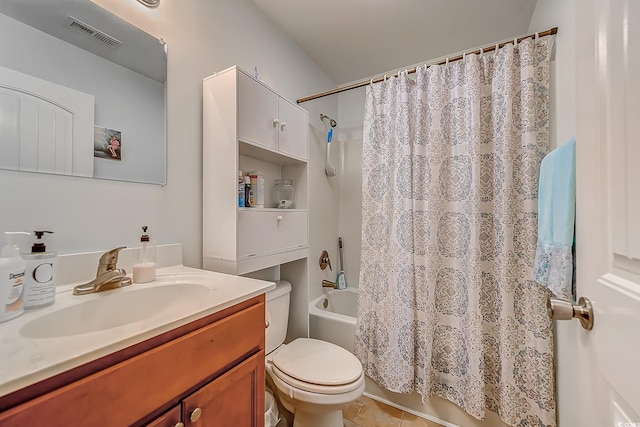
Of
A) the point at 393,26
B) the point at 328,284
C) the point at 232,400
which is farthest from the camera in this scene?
the point at 328,284

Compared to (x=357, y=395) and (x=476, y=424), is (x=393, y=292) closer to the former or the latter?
(x=357, y=395)

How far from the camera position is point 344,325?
68.9 inches

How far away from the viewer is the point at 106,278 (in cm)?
84

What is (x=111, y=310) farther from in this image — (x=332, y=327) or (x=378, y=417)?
(x=378, y=417)

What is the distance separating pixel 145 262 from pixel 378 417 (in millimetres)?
1504

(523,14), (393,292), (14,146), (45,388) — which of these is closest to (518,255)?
(393,292)

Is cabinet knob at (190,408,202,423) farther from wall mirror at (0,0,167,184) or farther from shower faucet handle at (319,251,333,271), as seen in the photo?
shower faucet handle at (319,251,333,271)

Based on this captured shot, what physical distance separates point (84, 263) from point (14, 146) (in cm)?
41


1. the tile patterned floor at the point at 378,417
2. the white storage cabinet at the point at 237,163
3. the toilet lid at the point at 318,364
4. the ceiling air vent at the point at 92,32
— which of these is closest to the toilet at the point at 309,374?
the toilet lid at the point at 318,364

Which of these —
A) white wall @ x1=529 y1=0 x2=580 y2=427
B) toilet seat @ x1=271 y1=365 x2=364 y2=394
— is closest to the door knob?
white wall @ x1=529 y1=0 x2=580 y2=427

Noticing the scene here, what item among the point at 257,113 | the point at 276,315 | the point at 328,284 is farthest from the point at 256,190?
the point at 328,284

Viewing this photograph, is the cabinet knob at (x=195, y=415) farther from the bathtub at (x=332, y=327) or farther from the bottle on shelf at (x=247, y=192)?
the bathtub at (x=332, y=327)

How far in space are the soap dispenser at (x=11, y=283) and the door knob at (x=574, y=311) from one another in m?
1.21

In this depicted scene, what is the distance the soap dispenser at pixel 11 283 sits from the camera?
598mm
